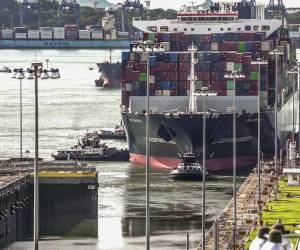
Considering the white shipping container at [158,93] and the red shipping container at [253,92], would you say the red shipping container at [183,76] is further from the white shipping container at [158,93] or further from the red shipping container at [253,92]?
the red shipping container at [253,92]

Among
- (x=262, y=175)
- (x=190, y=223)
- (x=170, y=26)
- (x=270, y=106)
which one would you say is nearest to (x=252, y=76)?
(x=270, y=106)

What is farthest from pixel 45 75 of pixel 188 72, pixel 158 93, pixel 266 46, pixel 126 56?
pixel 266 46

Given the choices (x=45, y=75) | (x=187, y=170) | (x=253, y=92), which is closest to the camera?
(x=45, y=75)

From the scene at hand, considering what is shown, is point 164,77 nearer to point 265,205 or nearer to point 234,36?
point 234,36

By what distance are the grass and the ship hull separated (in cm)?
2384

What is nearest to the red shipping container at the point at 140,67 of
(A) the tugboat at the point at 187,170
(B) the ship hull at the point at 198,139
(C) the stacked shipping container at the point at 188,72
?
(C) the stacked shipping container at the point at 188,72

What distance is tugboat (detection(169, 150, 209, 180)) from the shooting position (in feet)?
262

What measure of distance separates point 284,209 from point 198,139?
3458 cm

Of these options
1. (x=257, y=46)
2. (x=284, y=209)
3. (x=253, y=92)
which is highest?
(x=257, y=46)

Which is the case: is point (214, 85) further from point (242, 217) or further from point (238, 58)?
point (242, 217)

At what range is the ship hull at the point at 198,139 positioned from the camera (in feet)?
288

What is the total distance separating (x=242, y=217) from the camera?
5462cm

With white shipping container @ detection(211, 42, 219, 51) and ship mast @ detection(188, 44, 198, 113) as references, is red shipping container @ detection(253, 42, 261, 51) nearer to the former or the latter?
white shipping container @ detection(211, 42, 219, 51)

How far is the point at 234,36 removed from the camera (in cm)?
10131
